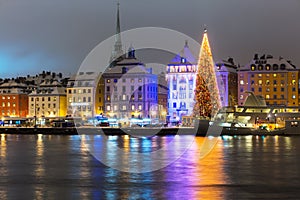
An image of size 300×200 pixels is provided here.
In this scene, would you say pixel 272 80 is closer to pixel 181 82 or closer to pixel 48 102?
pixel 181 82

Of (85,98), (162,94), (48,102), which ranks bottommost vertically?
(48,102)

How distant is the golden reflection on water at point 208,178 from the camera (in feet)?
61.3

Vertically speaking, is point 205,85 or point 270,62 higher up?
point 270,62

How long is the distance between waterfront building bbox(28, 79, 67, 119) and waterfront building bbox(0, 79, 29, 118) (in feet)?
6.69

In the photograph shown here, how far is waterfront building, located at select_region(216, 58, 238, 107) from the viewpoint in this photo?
104 meters

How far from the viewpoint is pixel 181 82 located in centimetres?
10656

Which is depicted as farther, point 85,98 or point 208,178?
point 85,98

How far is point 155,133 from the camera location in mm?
76000

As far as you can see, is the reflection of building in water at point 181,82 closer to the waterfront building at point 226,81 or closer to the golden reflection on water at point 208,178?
the waterfront building at point 226,81

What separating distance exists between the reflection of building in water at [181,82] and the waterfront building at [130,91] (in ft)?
12.3

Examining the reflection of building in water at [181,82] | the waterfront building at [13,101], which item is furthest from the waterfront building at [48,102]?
the reflection of building in water at [181,82]

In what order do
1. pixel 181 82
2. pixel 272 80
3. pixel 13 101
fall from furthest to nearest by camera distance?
pixel 13 101 < pixel 181 82 < pixel 272 80

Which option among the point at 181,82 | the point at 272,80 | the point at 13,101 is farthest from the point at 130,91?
the point at 272,80

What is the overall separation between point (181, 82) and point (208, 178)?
8404 centimetres
